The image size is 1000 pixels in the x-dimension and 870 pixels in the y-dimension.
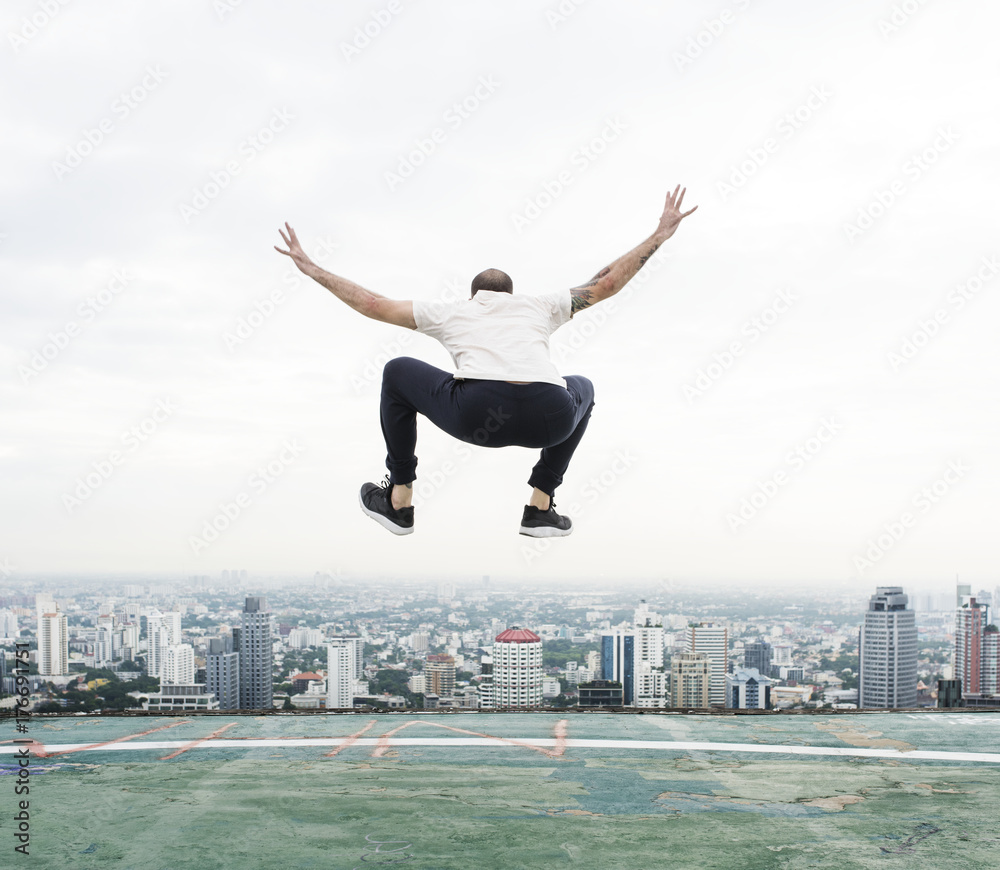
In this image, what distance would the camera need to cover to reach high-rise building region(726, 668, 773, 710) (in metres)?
35.5

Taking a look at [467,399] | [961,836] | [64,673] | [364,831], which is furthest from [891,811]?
[64,673]

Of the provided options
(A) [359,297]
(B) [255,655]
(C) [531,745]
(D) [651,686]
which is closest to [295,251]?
(A) [359,297]

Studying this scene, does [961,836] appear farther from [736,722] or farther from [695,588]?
[695,588]

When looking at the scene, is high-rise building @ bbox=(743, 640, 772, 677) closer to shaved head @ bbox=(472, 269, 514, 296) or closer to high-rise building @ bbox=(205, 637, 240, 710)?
high-rise building @ bbox=(205, 637, 240, 710)

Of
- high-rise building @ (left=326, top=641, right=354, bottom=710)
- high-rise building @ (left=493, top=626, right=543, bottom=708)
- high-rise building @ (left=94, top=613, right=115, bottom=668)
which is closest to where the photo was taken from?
high-rise building @ (left=493, top=626, right=543, bottom=708)

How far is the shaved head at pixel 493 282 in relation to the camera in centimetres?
487

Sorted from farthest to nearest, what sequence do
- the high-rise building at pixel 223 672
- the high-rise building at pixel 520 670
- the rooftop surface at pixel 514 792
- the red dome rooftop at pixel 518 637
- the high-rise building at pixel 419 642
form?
the high-rise building at pixel 419 642 → the red dome rooftop at pixel 518 637 → the high-rise building at pixel 520 670 → the high-rise building at pixel 223 672 → the rooftop surface at pixel 514 792

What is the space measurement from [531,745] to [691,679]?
35.3 metres

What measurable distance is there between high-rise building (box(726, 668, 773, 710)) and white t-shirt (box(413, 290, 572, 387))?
3228cm

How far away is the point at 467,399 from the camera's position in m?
4.46

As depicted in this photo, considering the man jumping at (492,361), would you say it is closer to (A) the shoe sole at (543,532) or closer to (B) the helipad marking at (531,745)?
(A) the shoe sole at (543,532)

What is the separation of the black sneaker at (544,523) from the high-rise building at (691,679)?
34.3 metres

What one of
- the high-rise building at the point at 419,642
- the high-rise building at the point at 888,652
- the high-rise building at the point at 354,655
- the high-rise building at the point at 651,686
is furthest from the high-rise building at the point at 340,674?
the high-rise building at the point at 888,652

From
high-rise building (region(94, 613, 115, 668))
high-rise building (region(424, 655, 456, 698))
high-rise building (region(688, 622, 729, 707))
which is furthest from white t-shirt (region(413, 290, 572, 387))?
high-rise building (region(688, 622, 729, 707))
